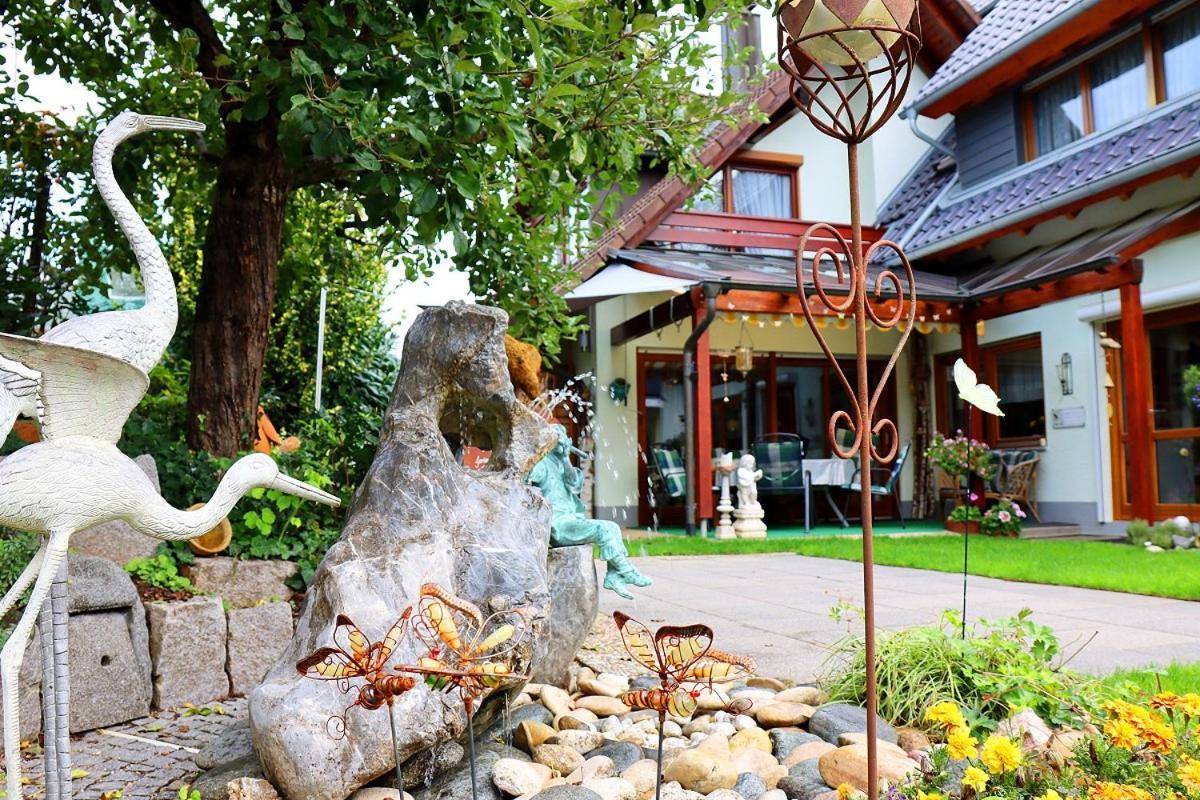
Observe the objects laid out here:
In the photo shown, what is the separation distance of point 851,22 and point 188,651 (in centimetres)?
333

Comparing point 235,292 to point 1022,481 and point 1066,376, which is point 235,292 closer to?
point 1022,481

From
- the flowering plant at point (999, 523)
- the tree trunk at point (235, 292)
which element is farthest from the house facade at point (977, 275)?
the tree trunk at point (235, 292)

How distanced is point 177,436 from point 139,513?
10.7 ft

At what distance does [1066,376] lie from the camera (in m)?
10.2

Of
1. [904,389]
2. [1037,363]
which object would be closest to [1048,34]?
[1037,363]

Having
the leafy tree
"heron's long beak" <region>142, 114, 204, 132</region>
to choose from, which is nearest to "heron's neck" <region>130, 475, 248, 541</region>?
"heron's long beak" <region>142, 114, 204, 132</region>

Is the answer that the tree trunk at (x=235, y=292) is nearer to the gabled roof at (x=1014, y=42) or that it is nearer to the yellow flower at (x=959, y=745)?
the yellow flower at (x=959, y=745)

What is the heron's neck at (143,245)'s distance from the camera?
88.6 inches

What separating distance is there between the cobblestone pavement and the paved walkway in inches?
82.7

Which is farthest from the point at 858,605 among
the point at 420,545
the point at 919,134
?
the point at 919,134

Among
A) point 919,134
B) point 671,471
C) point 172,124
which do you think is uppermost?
point 919,134

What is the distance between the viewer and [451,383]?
3.35m

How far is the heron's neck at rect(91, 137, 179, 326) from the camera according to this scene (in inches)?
88.6

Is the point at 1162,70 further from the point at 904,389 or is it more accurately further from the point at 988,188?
the point at 904,389
